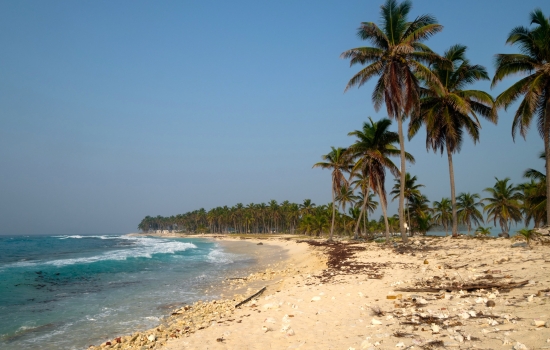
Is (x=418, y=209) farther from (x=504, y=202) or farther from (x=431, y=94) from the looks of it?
(x=431, y=94)

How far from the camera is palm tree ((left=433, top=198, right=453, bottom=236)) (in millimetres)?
50688

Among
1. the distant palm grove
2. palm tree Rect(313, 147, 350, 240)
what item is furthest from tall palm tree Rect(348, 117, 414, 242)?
palm tree Rect(313, 147, 350, 240)

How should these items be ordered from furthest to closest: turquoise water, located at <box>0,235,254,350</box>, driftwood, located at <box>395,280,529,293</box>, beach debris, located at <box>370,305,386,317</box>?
turquoise water, located at <box>0,235,254,350</box> < driftwood, located at <box>395,280,529,293</box> < beach debris, located at <box>370,305,386,317</box>

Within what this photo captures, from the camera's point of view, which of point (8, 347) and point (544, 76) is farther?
point (544, 76)

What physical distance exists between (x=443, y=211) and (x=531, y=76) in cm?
3633

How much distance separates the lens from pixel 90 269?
26.0 meters

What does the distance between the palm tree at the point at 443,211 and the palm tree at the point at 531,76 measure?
108 feet

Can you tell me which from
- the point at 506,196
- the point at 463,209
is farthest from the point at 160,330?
the point at 463,209

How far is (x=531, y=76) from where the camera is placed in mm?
18766

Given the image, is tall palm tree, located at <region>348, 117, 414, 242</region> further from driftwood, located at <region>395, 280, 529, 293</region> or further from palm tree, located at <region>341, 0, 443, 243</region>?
driftwood, located at <region>395, 280, 529, 293</region>

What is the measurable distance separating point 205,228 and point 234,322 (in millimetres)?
149598

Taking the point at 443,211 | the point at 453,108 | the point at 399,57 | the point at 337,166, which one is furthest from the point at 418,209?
the point at 399,57

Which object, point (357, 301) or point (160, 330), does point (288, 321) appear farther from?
point (160, 330)

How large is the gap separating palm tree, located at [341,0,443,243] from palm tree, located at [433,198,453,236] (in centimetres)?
3277
